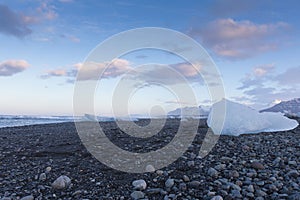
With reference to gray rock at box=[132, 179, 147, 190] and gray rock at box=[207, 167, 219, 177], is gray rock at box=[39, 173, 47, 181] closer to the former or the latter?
gray rock at box=[132, 179, 147, 190]

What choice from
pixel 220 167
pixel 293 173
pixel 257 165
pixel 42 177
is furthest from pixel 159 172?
pixel 293 173

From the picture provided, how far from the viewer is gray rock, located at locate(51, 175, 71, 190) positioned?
3.86 m

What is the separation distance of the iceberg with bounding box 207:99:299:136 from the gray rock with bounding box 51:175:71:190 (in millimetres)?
4220

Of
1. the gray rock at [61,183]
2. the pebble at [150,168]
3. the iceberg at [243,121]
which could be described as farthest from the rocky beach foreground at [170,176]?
the iceberg at [243,121]

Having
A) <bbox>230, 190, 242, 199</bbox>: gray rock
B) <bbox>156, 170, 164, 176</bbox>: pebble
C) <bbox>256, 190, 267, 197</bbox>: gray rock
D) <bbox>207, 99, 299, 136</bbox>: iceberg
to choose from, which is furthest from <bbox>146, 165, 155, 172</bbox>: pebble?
<bbox>207, 99, 299, 136</bbox>: iceberg

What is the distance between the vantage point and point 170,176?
13.5ft

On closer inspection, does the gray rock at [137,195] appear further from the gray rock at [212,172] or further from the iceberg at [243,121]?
the iceberg at [243,121]

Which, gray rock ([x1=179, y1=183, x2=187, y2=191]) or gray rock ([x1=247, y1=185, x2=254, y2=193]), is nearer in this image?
gray rock ([x1=247, y1=185, x2=254, y2=193])

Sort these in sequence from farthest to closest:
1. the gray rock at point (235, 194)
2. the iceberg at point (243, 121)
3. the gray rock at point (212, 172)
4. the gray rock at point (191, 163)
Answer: the iceberg at point (243, 121)
the gray rock at point (191, 163)
the gray rock at point (212, 172)
the gray rock at point (235, 194)

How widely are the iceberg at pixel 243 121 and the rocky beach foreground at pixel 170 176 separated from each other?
1173 mm

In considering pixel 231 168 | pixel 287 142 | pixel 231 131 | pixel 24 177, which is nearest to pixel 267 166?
pixel 231 168

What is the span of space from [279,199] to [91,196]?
2264 millimetres

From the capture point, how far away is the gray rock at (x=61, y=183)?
386cm

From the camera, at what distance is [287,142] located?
6.02 m
